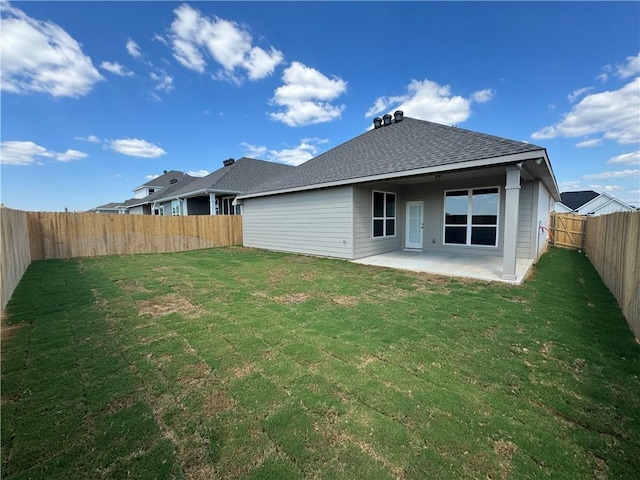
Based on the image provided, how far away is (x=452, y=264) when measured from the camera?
8180 millimetres

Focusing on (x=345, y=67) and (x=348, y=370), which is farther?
(x=345, y=67)

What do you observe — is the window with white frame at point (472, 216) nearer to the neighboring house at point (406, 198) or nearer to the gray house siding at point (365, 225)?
the neighboring house at point (406, 198)

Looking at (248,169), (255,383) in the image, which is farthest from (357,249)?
(248,169)

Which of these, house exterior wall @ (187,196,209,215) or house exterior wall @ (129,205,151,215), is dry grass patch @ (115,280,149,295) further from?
house exterior wall @ (129,205,151,215)

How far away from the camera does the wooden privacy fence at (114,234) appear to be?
988 cm

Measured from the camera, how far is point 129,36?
33.4 ft

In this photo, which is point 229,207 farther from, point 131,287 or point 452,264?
point 452,264

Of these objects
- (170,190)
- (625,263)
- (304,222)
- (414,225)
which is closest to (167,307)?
(304,222)

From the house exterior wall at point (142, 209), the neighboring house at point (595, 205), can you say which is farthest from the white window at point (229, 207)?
the neighboring house at point (595, 205)

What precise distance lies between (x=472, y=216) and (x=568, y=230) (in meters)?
8.09

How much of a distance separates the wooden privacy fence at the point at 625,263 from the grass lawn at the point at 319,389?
28cm

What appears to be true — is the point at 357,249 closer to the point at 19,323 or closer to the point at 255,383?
the point at 255,383

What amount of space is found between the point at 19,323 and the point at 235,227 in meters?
11.0

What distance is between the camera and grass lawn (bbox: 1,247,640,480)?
1.72 meters
